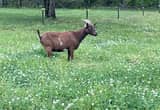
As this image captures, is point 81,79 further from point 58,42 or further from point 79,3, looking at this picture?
point 79,3

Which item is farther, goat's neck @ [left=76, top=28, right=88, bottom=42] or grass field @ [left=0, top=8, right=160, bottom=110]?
goat's neck @ [left=76, top=28, right=88, bottom=42]

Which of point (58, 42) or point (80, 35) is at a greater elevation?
point (80, 35)

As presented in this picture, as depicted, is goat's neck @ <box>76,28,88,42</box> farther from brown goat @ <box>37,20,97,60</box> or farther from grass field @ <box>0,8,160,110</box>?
grass field @ <box>0,8,160,110</box>

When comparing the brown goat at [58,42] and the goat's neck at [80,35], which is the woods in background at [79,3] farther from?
the brown goat at [58,42]

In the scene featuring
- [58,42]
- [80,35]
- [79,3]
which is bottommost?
[79,3]

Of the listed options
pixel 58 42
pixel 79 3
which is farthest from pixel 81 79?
pixel 79 3

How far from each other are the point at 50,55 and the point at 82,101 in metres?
7.17

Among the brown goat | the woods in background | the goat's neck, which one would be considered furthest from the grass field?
the woods in background

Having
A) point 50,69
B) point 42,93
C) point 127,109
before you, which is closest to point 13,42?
point 50,69

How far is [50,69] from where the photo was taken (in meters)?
12.4

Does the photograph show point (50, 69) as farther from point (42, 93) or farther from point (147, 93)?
point (147, 93)

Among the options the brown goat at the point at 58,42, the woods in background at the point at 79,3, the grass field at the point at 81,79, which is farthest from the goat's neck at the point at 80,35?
the woods in background at the point at 79,3

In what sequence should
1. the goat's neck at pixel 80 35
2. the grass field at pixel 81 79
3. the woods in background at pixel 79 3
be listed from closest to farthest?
the grass field at pixel 81 79, the goat's neck at pixel 80 35, the woods in background at pixel 79 3

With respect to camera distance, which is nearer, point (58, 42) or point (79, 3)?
point (58, 42)
